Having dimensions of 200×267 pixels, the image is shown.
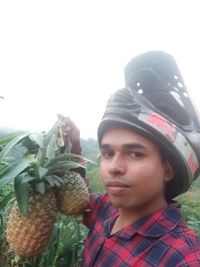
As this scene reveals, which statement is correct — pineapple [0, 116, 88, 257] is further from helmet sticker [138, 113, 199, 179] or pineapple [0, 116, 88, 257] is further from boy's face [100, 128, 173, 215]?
helmet sticker [138, 113, 199, 179]

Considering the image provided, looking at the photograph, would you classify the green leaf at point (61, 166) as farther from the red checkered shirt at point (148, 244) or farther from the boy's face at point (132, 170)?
the red checkered shirt at point (148, 244)

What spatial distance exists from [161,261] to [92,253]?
0.34 m

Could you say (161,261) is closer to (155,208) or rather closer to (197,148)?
(155,208)

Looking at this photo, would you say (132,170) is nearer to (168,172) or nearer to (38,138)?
(168,172)

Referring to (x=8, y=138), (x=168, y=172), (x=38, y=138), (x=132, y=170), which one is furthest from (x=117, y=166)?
(x=8, y=138)

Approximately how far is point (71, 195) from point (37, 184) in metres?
0.13

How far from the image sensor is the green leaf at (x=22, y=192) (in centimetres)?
142

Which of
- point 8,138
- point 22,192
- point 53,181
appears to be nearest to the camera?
point 22,192

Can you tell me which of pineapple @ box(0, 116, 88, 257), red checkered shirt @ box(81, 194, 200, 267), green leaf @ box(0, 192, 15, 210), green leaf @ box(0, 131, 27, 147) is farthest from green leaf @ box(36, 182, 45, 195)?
red checkered shirt @ box(81, 194, 200, 267)

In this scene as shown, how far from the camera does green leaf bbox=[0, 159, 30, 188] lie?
144 cm

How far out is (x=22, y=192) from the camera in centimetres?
144

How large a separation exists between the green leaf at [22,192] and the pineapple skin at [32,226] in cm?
5

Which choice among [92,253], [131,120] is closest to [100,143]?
[131,120]

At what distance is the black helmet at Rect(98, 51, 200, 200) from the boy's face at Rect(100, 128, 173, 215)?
0.10 feet
